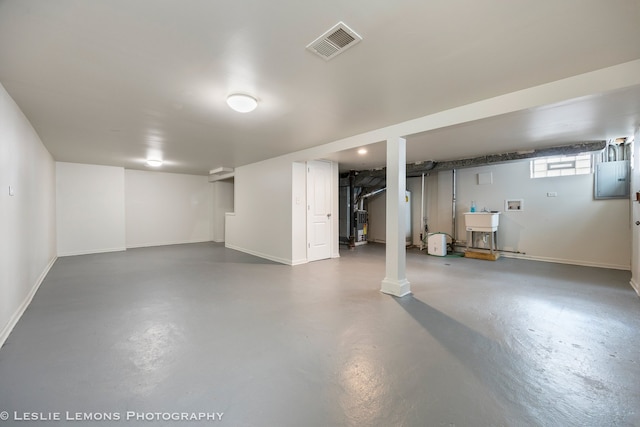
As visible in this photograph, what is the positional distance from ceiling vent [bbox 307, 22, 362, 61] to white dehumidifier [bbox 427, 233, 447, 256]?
5303mm

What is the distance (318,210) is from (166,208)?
16.6 ft

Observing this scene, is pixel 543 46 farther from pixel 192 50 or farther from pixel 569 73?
pixel 192 50

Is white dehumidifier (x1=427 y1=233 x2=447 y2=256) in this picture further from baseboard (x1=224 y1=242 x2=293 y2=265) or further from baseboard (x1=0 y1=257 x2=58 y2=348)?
baseboard (x1=0 y1=257 x2=58 y2=348)

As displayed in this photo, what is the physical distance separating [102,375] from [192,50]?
7.39 ft

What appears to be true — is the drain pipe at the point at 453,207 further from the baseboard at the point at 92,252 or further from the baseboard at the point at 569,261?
the baseboard at the point at 92,252

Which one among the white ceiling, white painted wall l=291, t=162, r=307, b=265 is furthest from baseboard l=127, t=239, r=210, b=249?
white painted wall l=291, t=162, r=307, b=265

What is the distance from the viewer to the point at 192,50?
1.73 meters

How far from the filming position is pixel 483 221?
5.45m

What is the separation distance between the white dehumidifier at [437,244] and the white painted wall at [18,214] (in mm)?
6655

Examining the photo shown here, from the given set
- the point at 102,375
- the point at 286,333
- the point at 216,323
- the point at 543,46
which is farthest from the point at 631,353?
the point at 102,375

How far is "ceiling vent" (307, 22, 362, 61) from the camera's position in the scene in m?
1.54

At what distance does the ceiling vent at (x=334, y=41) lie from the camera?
1.54m

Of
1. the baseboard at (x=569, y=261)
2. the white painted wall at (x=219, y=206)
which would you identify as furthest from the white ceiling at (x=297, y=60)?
the white painted wall at (x=219, y=206)

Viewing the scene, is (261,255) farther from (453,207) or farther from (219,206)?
(453,207)
